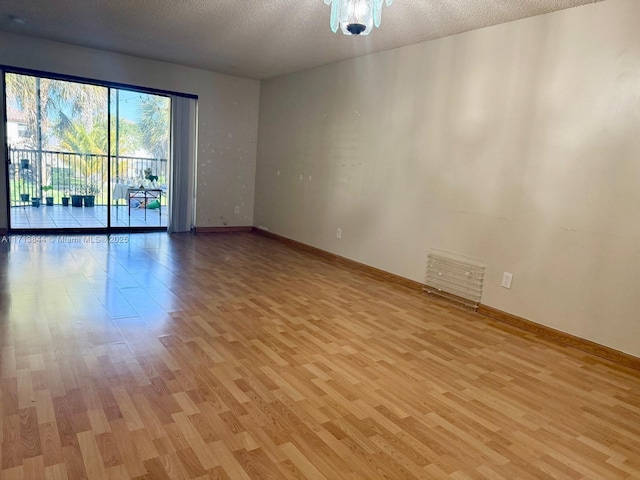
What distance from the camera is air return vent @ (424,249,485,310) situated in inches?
144

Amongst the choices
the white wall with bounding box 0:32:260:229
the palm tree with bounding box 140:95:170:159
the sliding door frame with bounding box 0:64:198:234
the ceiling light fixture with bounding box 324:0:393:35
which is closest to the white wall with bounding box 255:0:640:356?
the ceiling light fixture with bounding box 324:0:393:35

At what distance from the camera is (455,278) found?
3816mm

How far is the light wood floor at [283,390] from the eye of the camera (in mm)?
1631

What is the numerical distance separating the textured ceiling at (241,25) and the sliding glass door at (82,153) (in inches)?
33.7

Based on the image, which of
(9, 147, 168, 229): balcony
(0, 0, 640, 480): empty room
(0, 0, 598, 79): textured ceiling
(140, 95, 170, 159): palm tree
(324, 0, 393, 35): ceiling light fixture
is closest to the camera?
(0, 0, 640, 480): empty room

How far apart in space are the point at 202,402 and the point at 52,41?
17.1 feet

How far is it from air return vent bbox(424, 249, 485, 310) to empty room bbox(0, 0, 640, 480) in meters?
0.02

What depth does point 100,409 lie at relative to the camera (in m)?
1.85

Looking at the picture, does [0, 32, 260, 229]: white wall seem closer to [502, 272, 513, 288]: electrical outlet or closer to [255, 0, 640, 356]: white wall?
[255, 0, 640, 356]: white wall

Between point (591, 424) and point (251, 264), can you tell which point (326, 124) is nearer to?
point (251, 264)

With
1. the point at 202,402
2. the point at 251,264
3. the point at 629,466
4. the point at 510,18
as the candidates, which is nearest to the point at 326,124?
the point at 251,264

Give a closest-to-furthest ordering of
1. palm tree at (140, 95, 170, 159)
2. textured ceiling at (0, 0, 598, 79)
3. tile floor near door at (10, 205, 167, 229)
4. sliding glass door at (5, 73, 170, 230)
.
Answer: textured ceiling at (0, 0, 598, 79)
sliding glass door at (5, 73, 170, 230)
tile floor near door at (10, 205, 167, 229)
palm tree at (140, 95, 170, 159)

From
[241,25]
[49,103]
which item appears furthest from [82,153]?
[241,25]

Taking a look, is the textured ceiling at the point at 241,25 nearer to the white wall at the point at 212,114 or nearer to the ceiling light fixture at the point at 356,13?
the white wall at the point at 212,114
